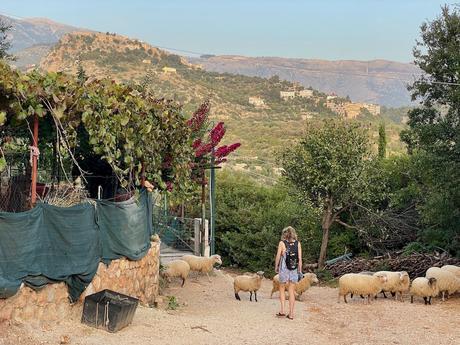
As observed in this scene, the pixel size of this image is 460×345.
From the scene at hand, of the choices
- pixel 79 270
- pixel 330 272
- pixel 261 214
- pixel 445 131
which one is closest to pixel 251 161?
pixel 261 214

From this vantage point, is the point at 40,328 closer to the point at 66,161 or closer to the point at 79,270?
the point at 79,270

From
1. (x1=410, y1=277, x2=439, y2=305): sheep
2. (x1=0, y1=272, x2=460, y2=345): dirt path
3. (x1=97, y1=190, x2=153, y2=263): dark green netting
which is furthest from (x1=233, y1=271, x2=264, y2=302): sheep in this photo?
(x1=410, y1=277, x2=439, y2=305): sheep

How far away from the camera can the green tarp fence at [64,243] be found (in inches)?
348

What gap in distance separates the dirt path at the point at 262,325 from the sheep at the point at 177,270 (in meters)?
0.44

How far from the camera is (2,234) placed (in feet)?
28.6

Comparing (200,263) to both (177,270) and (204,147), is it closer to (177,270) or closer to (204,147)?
(177,270)

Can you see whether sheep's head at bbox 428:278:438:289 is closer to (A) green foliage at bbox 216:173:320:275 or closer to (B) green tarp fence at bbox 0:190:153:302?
(B) green tarp fence at bbox 0:190:153:302

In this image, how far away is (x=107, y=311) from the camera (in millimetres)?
9578

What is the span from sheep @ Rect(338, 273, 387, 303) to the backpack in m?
3.26

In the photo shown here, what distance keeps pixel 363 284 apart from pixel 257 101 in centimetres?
5601

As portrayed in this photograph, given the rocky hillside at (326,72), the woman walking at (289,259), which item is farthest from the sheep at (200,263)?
the rocky hillside at (326,72)

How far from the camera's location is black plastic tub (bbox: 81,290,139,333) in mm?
9500

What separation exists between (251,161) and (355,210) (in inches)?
965

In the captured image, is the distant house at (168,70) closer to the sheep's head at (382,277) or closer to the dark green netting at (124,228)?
the sheep's head at (382,277)
